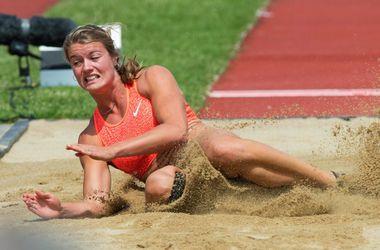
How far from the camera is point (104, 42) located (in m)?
5.84

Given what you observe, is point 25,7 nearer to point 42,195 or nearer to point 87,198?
point 87,198

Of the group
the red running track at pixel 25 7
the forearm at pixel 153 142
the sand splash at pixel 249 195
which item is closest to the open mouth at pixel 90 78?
the forearm at pixel 153 142

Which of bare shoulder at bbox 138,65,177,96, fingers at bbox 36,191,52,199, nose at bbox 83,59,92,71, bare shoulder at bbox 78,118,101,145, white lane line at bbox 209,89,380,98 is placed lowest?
white lane line at bbox 209,89,380,98

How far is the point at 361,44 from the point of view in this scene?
12633mm

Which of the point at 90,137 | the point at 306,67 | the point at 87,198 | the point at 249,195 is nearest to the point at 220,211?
the point at 249,195

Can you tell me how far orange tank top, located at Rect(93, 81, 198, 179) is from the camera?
5832 mm

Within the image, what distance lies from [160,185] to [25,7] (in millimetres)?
11497

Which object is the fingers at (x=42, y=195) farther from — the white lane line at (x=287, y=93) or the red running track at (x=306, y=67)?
the white lane line at (x=287, y=93)

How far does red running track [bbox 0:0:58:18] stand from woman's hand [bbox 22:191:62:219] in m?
10.2

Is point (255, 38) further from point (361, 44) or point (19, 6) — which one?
point (19, 6)

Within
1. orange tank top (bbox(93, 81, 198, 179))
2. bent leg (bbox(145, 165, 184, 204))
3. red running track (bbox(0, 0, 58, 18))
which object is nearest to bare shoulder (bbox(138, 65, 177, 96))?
orange tank top (bbox(93, 81, 198, 179))

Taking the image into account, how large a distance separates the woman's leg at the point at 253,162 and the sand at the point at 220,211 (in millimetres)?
57

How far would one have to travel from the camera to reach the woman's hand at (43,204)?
5492 mm

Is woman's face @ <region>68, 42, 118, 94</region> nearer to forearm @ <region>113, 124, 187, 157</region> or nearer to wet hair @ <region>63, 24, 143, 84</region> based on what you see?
wet hair @ <region>63, 24, 143, 84</region>
